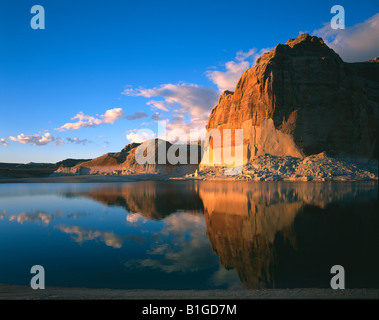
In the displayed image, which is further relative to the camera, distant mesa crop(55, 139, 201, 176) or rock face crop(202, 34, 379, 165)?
distant mesa crop(55, 139, 201, 176)

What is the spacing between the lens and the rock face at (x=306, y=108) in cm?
4756

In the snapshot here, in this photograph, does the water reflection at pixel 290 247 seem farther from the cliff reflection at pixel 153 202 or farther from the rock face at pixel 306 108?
the rock face at pixel 306 108

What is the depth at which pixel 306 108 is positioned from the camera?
4900 cm

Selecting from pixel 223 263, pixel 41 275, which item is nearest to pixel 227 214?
pixel 223 263

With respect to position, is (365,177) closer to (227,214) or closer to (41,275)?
(227,214)

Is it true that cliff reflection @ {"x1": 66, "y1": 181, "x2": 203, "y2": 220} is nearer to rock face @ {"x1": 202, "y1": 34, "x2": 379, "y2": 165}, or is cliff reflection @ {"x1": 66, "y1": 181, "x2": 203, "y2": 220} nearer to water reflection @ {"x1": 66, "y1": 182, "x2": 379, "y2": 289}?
water reflection @ {"x1": 66, "y1": 182, "x2": 379, "y2": 289}

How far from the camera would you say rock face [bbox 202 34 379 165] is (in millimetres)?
47562

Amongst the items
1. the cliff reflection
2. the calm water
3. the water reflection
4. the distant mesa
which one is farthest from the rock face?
the calm water

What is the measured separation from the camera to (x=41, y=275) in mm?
4941

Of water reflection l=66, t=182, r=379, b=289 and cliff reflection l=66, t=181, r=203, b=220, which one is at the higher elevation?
water reflection l=66, t=182, r=379, b=289

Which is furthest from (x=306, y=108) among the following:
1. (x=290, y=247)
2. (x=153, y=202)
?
(x=290, y=247)

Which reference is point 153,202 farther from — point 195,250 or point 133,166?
point 133,166

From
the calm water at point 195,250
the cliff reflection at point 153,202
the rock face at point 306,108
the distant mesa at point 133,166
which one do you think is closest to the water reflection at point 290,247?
the calm water at point 195,250
